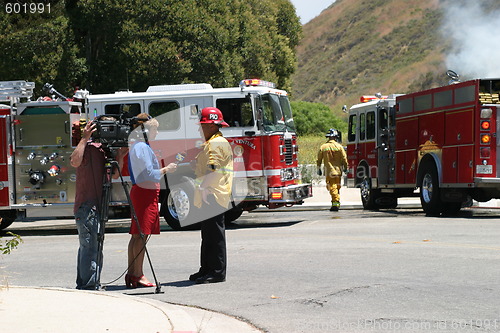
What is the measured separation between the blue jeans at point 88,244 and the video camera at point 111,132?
696mm

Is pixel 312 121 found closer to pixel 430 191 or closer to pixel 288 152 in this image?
pixel 430 191

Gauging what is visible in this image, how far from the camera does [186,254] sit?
1295 cm

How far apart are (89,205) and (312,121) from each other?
61.1 m

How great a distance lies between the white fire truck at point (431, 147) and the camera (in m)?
17.0

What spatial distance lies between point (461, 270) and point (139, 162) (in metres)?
4.02

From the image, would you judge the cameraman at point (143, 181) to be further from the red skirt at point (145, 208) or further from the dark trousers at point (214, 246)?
the dark trousers at point (214, 246)

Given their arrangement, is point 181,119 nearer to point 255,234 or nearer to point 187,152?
point 187,152

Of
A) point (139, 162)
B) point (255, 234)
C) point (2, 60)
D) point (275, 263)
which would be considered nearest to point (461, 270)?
point (275, 263)

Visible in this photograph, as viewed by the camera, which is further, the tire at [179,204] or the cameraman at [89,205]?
the tire at [179,204]

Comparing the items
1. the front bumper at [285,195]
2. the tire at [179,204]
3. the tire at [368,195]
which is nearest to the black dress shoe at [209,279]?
the tire at [179,204]

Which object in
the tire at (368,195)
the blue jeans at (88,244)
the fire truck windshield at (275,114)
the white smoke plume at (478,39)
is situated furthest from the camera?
the white smoke plume at (478,39)

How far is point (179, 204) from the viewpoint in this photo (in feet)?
55.1

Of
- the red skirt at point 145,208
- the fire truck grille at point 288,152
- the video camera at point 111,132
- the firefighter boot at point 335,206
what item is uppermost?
the video camera at point 111,132

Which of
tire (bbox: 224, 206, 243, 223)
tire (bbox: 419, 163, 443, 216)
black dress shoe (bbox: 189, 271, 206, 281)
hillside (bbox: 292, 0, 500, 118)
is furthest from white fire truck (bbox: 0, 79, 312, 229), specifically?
hillside (bbox: 292, 0, 500, 118)
